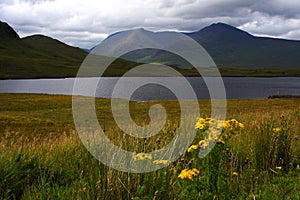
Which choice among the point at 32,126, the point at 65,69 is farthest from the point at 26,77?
the point at 32,126

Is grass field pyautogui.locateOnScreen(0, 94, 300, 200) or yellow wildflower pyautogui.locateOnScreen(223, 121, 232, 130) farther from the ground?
yellow wildflower pyautogui.locateOnScreen(223, 121, 232, 130)

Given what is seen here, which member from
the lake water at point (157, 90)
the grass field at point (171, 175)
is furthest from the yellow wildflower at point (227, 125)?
the lake water at point (157, 90)

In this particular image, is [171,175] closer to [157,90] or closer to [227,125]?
[227,125]

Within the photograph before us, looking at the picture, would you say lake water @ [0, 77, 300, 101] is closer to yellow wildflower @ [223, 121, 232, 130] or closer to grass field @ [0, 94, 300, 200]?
grass field @ [0, 94, 300, 200]

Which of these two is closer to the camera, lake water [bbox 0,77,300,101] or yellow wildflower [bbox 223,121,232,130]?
yellow wildflower [bbox 223,121,232,130]

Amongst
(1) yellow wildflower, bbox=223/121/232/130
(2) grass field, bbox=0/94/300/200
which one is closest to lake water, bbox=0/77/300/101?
(2) grass field, bbox=0/94/300/200

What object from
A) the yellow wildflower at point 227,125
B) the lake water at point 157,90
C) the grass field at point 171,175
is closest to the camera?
the grass field at point 171,175

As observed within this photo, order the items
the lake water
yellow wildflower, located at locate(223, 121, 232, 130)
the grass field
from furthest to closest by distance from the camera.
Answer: the lake water → yellow wildflower, located at locate(223, 121, 232, 130) → the grass field

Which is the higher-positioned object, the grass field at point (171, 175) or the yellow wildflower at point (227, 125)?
the yellow wildflower at point (227, 125)

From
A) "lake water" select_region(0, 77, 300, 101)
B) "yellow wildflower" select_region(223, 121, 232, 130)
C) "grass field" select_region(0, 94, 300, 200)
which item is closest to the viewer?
"grass field" select_region(0, 94, 300, 200)

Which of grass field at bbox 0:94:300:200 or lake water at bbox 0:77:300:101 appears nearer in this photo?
grass field at bbox 0:94:300:200

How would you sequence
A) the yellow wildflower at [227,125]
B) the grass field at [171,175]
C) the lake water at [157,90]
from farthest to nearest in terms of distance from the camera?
the lake water at [157,90] < the yellow wildflower at [227,125] < the grass field at [171,175]

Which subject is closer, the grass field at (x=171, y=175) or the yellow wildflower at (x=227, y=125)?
the grass field at (x=171, y=175)

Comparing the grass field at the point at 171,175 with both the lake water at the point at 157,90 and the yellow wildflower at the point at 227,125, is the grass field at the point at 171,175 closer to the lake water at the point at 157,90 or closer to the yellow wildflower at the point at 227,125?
the yellow wildflower at the point at 227,125
